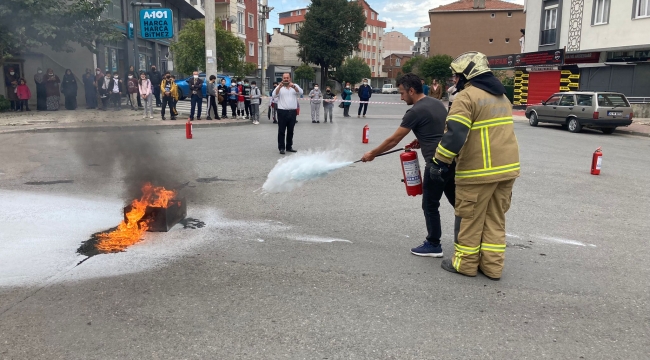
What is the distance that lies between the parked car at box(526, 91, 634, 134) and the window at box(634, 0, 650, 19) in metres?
7.89

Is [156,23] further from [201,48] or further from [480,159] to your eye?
[480,159]

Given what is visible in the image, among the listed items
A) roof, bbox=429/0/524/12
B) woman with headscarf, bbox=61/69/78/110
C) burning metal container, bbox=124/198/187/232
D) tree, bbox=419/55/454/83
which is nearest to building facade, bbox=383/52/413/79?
roof, bbox=429/0/524/12

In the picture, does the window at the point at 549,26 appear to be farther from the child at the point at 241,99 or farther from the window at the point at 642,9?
the child at the point at 241,99

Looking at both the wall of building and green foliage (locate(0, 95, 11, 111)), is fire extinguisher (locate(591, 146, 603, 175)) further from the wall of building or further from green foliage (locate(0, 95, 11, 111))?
the wall of building

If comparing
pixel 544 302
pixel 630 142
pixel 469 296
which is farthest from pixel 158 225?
pixel 630 142

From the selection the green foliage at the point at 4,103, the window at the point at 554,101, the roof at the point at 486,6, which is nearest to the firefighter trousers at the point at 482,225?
the window at the point at 554,101

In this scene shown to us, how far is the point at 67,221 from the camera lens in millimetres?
5832

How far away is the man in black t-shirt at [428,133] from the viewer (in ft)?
15.2

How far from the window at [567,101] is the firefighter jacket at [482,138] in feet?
55.5

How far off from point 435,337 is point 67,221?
177 inches

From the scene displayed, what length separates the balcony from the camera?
2998 centimetres

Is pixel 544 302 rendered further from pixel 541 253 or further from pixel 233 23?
pixel 233 23

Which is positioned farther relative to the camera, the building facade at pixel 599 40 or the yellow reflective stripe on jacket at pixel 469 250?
the building facade at pixel 599 40

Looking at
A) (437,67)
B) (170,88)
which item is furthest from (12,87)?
(437,67)
